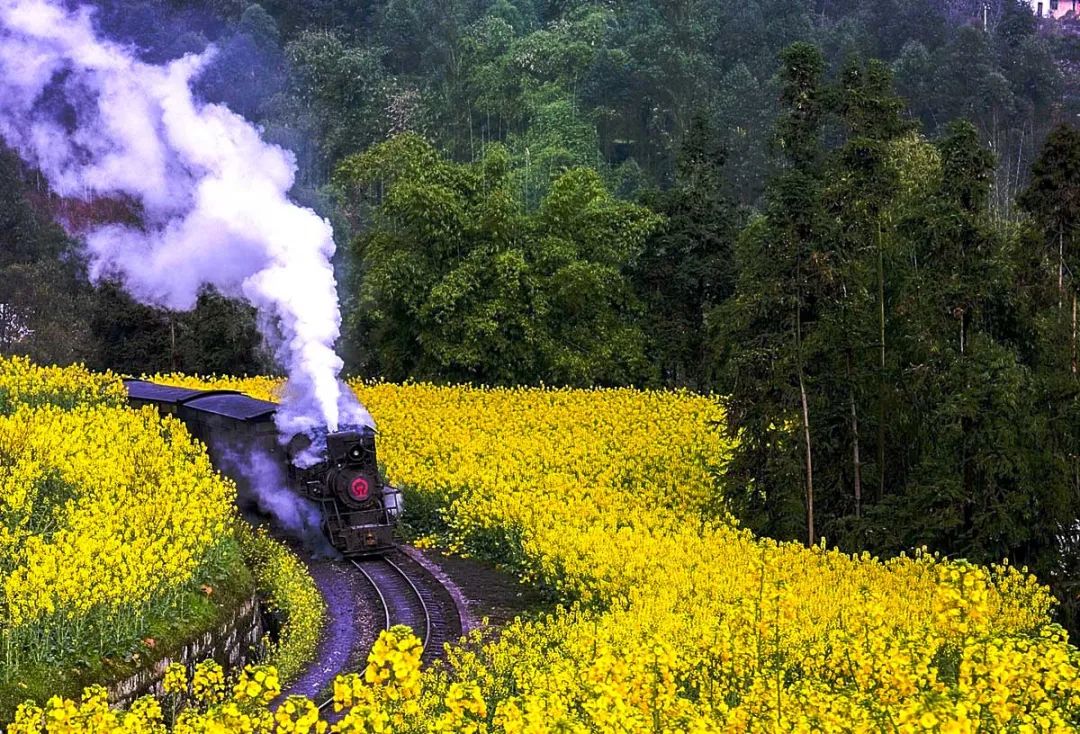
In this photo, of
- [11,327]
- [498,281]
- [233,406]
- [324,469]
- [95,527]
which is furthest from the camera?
[11,327]

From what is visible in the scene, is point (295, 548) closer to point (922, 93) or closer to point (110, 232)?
point (110, 232)

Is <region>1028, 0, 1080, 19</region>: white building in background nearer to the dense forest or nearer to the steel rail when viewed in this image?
the dense forest

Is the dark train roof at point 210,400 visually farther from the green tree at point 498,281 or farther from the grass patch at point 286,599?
the green tree at point 498,281

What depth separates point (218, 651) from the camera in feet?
59.0

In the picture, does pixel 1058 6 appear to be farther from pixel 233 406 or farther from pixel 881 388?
pixel 233 406

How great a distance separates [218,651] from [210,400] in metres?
10.7

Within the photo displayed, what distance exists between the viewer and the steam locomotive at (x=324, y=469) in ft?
79.3

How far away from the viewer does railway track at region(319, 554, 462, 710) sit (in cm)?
1969

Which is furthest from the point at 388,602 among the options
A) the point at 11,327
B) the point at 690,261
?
the point at 11,327

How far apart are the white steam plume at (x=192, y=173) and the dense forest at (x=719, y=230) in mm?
8397

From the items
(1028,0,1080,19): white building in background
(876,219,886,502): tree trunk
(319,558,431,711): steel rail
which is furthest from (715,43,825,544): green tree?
(1028,0,1080,19): white building in background

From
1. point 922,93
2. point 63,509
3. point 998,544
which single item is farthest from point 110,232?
point 922,93

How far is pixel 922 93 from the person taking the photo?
69688 millimetres

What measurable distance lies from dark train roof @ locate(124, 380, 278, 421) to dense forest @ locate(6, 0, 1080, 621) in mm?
8882
